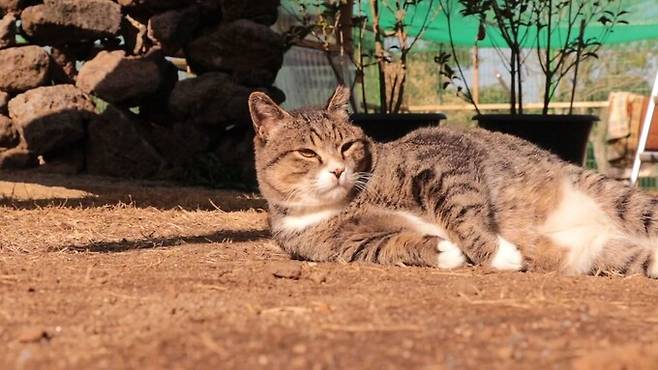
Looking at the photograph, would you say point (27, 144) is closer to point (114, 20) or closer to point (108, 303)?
point (114, 20)

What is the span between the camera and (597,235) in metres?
3.59

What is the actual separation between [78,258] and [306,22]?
174 inches

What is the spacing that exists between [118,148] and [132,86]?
1.99ft

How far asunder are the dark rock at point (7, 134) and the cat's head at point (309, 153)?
4.95m

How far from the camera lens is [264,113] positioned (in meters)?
3.82

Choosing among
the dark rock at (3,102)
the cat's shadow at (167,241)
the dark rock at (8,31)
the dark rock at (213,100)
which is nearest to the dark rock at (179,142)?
the dark rock at (213,100)

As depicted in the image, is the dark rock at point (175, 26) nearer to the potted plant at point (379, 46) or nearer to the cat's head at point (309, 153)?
the potted plant at point (379, 46)

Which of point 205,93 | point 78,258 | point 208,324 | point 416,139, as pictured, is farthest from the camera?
point 205,93

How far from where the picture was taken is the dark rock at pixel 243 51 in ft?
26.0

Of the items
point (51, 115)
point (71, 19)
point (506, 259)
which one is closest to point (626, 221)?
point (506, 259)

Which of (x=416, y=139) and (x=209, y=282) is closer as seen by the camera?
(x=209, y=282)

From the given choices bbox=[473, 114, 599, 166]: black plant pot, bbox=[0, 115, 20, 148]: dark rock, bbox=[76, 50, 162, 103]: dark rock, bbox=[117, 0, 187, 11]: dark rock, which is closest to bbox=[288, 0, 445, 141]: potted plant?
bbox=[473, 114, 599, 166]: black plant pot

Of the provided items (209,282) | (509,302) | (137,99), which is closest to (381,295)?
(509,302)

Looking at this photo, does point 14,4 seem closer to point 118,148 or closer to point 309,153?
point 118,148
